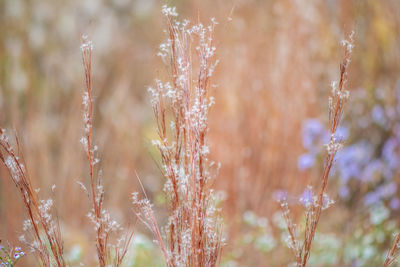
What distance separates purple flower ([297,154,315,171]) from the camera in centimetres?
359

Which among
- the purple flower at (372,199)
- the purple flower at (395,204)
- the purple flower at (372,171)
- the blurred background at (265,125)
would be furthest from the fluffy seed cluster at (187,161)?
the purple flower at (372,171)

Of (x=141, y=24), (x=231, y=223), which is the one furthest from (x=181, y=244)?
(x=141, y=24)

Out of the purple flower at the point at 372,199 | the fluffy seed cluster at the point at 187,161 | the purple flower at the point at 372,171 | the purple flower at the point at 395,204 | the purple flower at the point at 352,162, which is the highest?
the purple flower at the point at 352,162

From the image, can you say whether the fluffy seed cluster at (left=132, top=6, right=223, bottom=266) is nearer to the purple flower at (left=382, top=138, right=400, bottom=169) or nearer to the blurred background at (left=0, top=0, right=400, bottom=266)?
the blurred background at (left=0, top=0, right=400, bottom=266)

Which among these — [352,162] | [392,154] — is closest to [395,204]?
[392,154]

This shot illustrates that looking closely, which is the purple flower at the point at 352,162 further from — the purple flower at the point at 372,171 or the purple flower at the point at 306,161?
the purple flower at the point at 306,161

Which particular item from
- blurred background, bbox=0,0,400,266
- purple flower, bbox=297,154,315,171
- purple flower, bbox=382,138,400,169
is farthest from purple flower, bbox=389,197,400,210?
purple flower, bbox=297,154,315,171

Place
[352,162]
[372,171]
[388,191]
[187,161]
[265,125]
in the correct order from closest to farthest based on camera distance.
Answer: [187,161] → [388,191] → [372,171] → [352,162] → [265,125]

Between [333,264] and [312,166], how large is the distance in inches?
38.4

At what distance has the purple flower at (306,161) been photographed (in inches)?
141

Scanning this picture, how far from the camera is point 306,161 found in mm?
3594

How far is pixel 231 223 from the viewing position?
3.42 meters

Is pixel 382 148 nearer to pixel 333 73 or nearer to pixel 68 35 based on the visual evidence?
pixel 333 73

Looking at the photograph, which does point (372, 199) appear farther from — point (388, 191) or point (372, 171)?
point (372, 171)
